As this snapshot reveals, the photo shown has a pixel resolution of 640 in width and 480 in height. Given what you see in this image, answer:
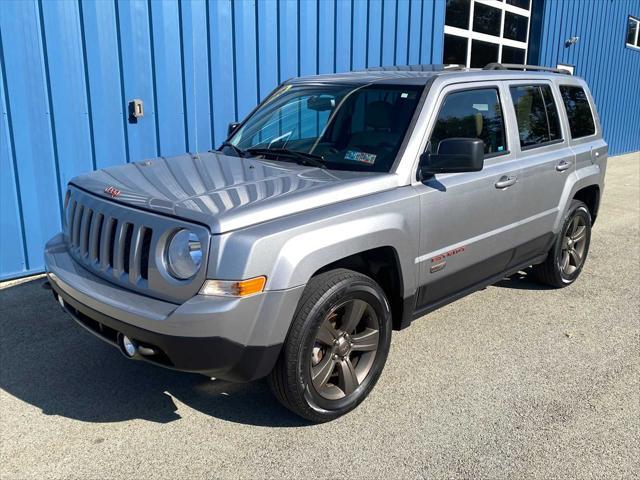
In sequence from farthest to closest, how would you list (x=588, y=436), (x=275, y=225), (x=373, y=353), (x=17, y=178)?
1. (x=17, y=178)
2. (x=373, y=353)
3. (x=588, y=436)
4. (x=275, y=225)

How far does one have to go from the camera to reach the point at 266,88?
734 centimetres

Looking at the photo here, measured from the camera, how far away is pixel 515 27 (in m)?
12.8

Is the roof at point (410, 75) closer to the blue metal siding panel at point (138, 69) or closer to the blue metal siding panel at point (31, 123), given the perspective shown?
the blue metal siding panel at point (138, 69)

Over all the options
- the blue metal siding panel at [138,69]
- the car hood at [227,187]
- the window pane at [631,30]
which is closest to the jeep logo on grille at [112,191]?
the car hood at [227,187]

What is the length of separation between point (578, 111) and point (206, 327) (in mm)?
4193

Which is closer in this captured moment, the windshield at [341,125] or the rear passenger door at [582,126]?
the windshield at [341,125]

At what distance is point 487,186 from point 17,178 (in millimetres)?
4205

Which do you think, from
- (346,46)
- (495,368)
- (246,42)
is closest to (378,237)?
(495,368)

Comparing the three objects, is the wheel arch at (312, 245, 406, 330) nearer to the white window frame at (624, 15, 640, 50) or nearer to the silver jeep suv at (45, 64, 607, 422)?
the silver jeep suv at (45, 64, 607, 422)

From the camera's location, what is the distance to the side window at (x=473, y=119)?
3.87m

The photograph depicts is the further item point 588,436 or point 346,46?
point 346,46

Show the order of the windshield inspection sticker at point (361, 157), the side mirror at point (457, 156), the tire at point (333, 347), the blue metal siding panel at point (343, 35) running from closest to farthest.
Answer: the tire at point (333, 347), the side mirror at point (457, 156), the windshield inspection sticker at point (361, 157), the blue metal siding panel at point (343, 35)

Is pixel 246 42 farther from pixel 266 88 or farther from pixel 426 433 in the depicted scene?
pixel 426 433

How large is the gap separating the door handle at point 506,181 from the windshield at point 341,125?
892mm
